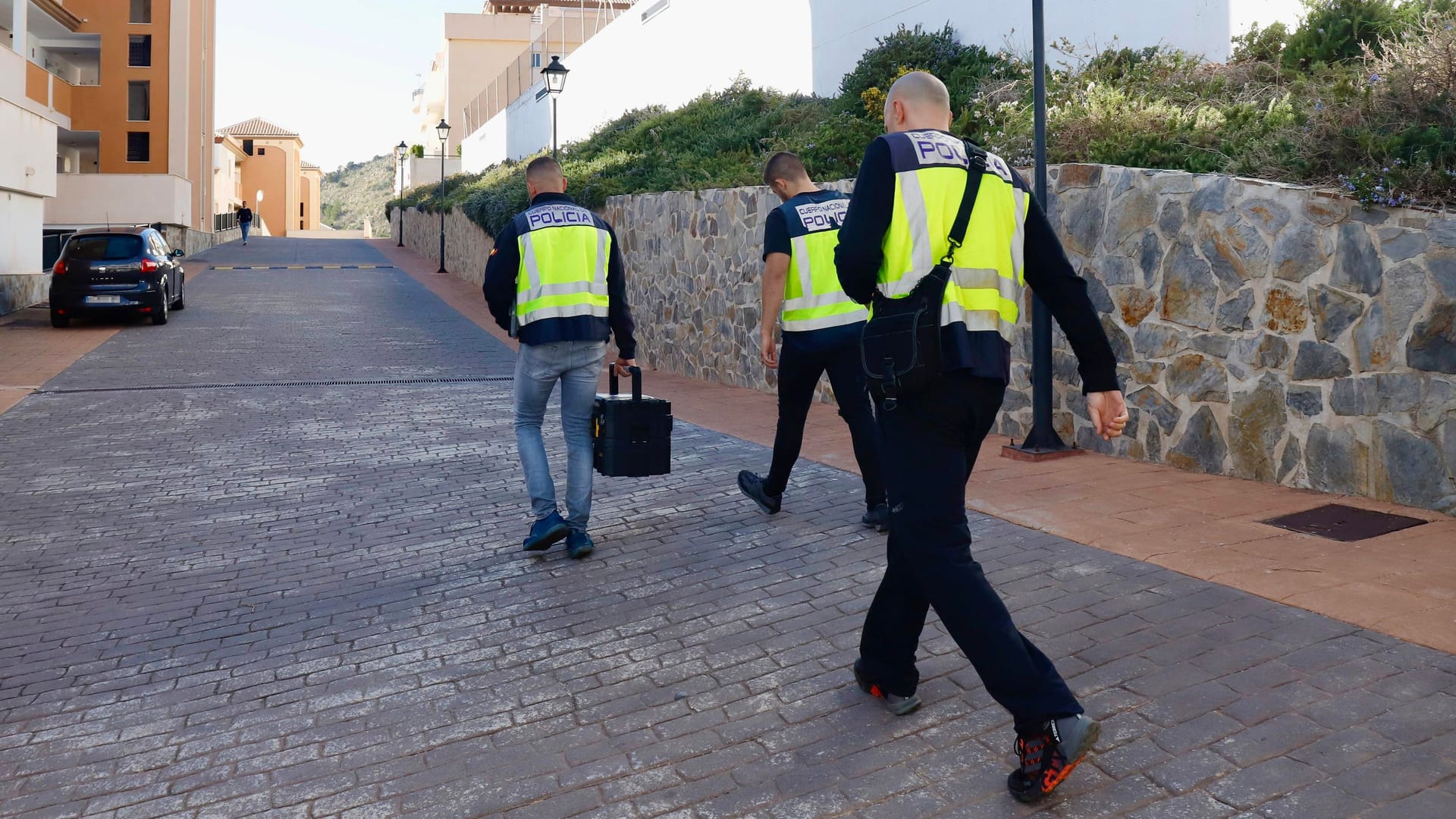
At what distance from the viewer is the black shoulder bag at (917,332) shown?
3236mm

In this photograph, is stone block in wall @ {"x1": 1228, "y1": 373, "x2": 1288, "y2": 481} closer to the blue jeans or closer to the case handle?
the case handle

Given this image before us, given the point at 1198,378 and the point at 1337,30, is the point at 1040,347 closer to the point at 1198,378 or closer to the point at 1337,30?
the point at 1198,378

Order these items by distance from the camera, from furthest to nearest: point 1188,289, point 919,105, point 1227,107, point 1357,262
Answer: point 1227,107, point 1188,289, point 1357,262, point 919,105

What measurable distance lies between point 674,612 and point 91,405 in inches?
333

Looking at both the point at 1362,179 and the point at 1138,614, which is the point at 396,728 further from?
the point at 1362,179

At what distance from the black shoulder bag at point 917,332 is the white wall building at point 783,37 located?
27.3ft

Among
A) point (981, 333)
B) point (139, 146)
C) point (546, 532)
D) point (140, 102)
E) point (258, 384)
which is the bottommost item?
point (546, 532)

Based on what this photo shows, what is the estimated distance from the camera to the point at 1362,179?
6.28 meters

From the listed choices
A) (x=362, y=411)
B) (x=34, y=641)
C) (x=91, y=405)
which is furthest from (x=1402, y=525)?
(x=91, y=405)

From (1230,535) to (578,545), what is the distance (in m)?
3.11

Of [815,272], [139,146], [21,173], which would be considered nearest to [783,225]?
[815,272]

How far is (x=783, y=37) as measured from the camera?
1917cm

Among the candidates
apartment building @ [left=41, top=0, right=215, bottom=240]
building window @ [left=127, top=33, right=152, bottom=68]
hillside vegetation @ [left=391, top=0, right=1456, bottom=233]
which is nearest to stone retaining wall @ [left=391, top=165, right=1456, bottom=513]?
hillside vegetation @ [left=391, top=0, right=1456, bottom=233]

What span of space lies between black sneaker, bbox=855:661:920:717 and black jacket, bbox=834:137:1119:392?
113cm
